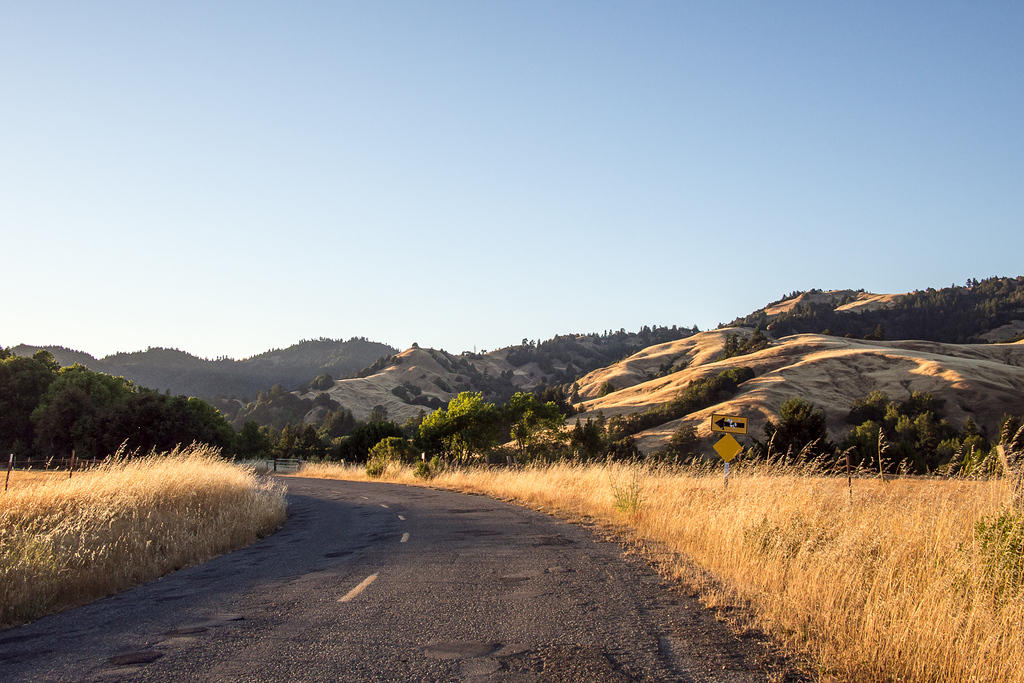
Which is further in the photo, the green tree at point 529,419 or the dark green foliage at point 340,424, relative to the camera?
the dark green foliage at point 340,424

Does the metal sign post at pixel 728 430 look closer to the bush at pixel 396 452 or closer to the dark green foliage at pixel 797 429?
the bush at pixel 396 452

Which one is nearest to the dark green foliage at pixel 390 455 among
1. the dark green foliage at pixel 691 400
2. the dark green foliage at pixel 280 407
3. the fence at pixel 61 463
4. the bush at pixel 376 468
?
the bush at pixel 376 468

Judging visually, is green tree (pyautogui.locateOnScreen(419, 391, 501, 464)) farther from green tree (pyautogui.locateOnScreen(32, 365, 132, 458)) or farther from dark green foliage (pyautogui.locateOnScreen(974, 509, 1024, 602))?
dark green foliage (pyautogui.locateOnScreen(974, 509, 1024, 602))

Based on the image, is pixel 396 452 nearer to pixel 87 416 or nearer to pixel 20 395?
pixel 87 416

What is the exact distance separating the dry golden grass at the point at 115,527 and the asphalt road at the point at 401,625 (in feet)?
1.79

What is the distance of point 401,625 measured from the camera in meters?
6.37

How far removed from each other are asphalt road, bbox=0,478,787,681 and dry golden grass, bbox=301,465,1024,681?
0.76 meters

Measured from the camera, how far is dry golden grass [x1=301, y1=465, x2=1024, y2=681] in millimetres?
5094

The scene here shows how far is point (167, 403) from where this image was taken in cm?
4981

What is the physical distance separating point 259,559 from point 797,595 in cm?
848

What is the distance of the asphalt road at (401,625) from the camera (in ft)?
17.0

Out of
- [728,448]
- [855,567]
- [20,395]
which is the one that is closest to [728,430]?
[728,448]

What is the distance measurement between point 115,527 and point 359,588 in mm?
6145

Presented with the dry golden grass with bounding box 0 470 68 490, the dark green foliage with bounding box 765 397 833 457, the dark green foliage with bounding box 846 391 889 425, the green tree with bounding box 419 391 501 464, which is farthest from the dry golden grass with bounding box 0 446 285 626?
the dark green foliage with bounding box 846 391 889 425
